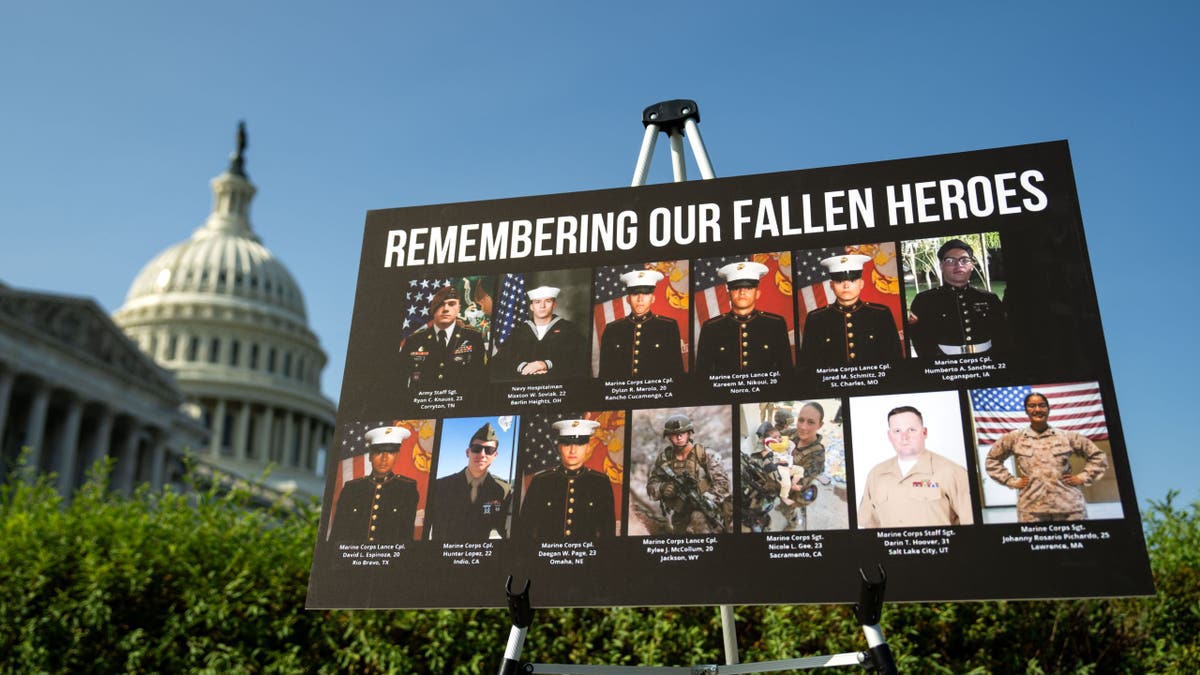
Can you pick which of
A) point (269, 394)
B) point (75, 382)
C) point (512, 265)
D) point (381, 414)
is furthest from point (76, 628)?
point (269, 394)

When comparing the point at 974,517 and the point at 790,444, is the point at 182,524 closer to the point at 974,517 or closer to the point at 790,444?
the point at 790,444

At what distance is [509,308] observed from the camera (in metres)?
5.93

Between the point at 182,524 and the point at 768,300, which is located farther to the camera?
the point at 182,524

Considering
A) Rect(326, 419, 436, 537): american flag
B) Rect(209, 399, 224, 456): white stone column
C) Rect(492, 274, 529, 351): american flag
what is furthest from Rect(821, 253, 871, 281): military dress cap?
Rect(209, 399, 224, 456): white stone column

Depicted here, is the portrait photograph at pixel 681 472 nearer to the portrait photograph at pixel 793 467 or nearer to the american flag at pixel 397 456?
the portrait photograph at pixel 793 467

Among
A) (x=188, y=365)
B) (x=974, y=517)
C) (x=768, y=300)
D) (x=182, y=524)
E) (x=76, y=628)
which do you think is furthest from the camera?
(x=188, y=365)

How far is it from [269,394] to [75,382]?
120 feet

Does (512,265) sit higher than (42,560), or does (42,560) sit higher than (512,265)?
(512,265)

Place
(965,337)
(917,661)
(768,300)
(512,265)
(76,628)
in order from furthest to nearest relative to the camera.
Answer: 1. (76,628)
2. (917,661)
3. (512,265)
4. (768,300)
5. (965,337)

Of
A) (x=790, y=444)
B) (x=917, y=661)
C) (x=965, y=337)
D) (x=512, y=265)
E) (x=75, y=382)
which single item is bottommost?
(x=917, y=661)

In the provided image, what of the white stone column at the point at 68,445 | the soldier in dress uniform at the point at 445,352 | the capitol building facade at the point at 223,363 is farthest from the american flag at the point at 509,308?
the capitol building facade at the point at 223,363

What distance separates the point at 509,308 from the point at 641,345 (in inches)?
34.2

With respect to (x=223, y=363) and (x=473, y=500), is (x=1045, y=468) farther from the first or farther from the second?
(x=223, y=363)

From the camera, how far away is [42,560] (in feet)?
32.7
